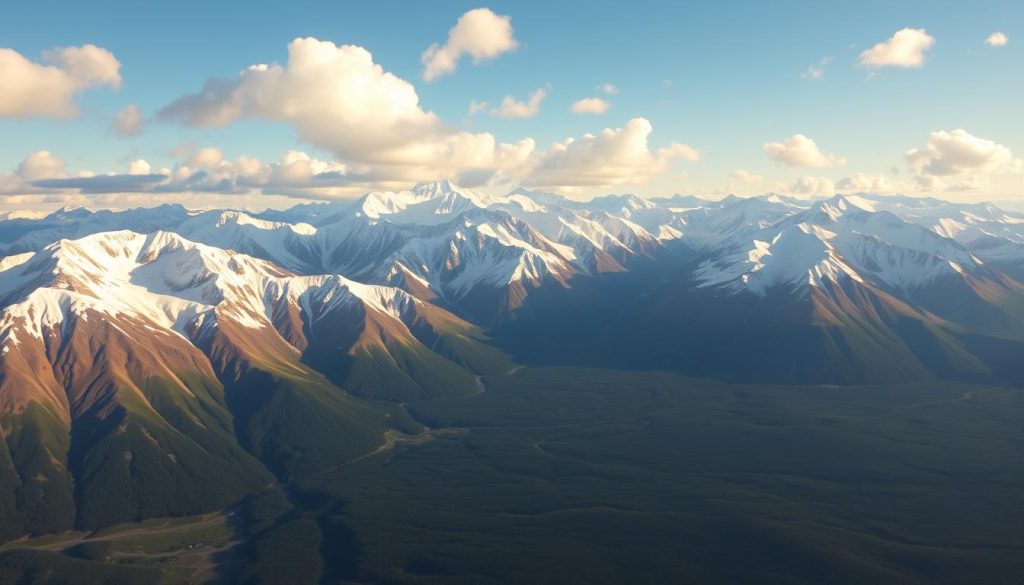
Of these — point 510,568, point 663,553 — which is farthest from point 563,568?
point 663,553

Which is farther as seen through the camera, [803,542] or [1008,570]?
[803,542]

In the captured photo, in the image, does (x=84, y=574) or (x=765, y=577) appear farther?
(x=84, y=574)

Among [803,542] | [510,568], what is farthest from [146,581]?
[803,542]

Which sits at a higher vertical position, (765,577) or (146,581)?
(765,577)

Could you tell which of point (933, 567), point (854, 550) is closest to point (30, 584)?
point (854, 550)

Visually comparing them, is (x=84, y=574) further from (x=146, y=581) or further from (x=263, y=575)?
(x=263, y=575)

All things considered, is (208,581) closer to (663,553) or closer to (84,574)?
(84,574)

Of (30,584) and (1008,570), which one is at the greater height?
(1008,570)
